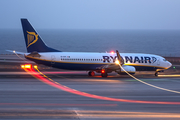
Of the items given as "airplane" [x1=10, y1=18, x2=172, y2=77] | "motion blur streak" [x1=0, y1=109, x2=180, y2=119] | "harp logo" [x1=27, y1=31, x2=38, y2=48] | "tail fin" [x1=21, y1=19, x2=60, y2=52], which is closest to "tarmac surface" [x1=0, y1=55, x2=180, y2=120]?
"motion blur streak" [x1=0, y1=109, x2=180, y2=119]

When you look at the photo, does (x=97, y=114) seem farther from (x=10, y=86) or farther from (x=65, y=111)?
(x=10, y=86)

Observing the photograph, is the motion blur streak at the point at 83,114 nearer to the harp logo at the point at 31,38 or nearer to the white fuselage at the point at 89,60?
the white fuselage at the point at 89,60

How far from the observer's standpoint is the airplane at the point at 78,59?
38.1m

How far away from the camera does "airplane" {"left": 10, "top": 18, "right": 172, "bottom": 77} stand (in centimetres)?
3806

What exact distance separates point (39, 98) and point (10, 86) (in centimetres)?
739

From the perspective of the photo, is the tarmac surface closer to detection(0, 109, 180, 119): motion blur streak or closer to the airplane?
detection(0, 109, 180, 119): motion blur streak

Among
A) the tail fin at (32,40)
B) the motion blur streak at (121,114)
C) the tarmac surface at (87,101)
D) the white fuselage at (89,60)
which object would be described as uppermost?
the tail fin at (32,40)

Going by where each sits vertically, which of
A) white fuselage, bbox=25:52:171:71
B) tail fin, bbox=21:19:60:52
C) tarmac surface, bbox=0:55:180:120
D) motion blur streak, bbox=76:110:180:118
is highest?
tail fin, bbox=21:19:60:52

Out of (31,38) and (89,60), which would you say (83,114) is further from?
(31,38)

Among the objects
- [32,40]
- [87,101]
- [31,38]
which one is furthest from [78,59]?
[87,101]

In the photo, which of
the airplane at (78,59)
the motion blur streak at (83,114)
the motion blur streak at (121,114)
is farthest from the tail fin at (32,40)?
the motion blur streak at (121,114)

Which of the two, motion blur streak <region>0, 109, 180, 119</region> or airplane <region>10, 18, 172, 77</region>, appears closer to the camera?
motion blur streak <region>0, 109, 180, 119</region>

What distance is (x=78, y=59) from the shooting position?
128 ft

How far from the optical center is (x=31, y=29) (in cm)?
3875
